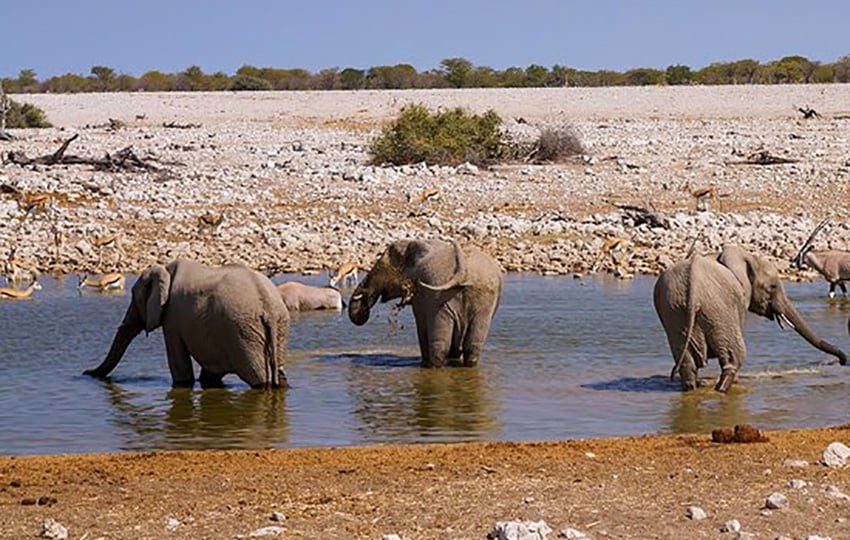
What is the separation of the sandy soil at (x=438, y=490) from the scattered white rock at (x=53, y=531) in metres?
0.10

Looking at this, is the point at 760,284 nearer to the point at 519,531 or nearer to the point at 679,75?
the point at 519,531

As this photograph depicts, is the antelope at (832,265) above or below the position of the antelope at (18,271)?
above

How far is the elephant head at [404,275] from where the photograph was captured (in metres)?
14.3

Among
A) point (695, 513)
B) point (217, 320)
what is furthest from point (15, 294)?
point (695, 513)

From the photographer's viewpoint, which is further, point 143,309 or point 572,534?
point 143,309

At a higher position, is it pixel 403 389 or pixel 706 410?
pixel 706 410

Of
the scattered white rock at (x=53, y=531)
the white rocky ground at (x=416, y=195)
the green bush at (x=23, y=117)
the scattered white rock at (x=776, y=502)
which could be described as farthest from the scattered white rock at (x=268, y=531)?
the green bush at (x=23, y=117)

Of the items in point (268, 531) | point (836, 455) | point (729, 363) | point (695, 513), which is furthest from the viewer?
point (729, 363)

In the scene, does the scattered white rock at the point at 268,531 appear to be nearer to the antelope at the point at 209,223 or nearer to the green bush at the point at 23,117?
the antelope at the point at 209,223

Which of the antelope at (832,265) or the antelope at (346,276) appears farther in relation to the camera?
the antelope at (346,276)

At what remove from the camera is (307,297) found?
1814 centimetres

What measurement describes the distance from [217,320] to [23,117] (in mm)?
32456

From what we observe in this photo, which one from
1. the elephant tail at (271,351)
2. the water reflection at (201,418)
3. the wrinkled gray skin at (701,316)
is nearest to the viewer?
the water reflection at (201,418)

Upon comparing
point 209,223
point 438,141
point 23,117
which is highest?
point 23,117
